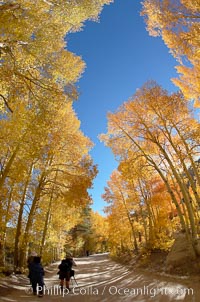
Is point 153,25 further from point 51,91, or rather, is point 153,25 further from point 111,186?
point 111,186

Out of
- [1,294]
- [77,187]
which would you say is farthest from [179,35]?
[1,294]

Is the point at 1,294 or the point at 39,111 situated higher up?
the point at 39,111

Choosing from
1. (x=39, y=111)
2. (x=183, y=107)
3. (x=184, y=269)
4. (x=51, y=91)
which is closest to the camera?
(x=51, y=91)

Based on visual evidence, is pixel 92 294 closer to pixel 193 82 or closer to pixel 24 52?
pixel 24 52

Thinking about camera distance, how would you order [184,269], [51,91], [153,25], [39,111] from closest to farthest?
1. [51,91]
2. [39,111]
3. [153,25]
4. [184,269]

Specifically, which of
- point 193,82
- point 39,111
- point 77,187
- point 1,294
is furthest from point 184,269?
point 39,111

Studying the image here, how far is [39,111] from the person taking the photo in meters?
6.80

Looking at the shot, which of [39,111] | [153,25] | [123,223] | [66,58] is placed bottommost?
[123,223]

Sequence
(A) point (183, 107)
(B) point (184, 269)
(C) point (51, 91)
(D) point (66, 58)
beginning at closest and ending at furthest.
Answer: (C) point (51, 91), (D) point (66, 58), (B) point (184, 269), (A) point (183, 107)

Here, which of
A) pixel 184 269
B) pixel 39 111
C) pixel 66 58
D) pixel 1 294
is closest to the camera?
A: pixel 39 111

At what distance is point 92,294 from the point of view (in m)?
8.02

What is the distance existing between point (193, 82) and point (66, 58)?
5307 millimetres

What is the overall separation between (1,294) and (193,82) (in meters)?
10.1

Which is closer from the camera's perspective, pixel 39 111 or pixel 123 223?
pixel 39 111
